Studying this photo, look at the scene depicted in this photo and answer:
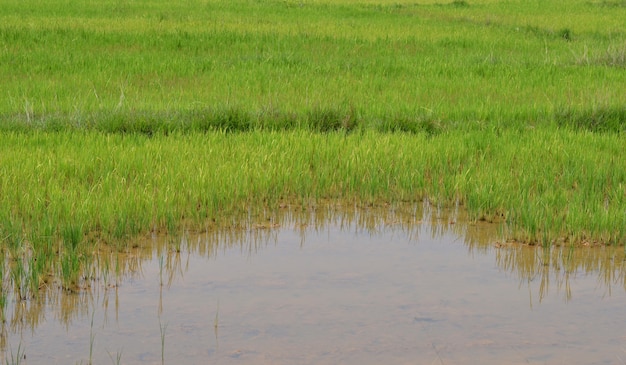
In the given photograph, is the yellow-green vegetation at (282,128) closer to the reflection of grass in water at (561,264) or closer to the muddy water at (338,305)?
the reflection of grass in water at (561,264)

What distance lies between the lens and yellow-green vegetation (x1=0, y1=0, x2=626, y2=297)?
4.45 m

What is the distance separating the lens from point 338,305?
343cm

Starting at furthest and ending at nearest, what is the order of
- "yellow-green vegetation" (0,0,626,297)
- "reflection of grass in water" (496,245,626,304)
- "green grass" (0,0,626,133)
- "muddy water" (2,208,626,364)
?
"green grass" (0,0,626,133), "yellow-green vegetation" (0,0,626,297), "reflection of grass in water" (496,245,626,304), "muddy water" (2,208,626,364)

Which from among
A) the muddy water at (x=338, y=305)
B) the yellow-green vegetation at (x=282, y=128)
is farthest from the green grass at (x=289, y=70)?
the muddy water at (x=338, y=305)

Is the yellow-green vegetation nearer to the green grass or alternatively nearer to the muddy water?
the green grass

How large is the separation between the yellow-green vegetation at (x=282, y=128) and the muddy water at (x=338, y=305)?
0.79 feet

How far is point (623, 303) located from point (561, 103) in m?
3.99

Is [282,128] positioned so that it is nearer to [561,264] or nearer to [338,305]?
[561,264]

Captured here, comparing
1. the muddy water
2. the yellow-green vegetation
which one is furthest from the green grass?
the muddy water

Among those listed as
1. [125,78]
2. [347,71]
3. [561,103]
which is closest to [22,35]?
Result: [125,78]

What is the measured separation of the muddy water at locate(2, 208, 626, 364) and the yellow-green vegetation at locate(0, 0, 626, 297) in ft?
0.79

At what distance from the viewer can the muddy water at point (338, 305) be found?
3.00m

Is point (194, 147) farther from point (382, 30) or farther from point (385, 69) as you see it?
point (382, 30)

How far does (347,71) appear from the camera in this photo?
9.00 meters
